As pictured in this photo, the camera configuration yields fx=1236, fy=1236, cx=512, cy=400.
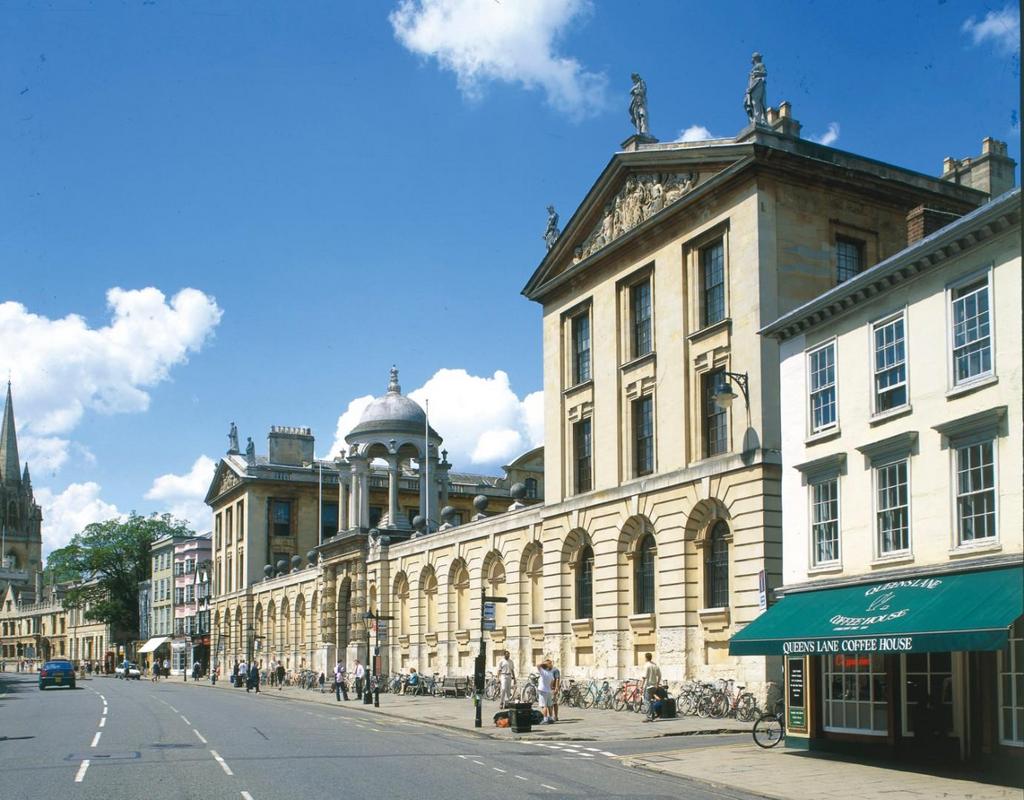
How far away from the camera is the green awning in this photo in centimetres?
1769

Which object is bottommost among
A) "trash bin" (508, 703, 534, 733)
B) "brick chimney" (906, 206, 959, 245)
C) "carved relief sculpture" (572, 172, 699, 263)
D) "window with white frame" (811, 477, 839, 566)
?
"trash bin" (508, 703, 534, 733)

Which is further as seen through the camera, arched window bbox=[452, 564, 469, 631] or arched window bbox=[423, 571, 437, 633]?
arched window bbox=[423, 571, 437, 633]

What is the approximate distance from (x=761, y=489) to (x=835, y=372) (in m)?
7.42

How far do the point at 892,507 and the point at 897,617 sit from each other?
8.57ft

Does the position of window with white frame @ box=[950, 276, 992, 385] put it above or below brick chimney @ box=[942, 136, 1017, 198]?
below

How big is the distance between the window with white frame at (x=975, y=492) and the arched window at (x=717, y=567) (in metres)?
12.8

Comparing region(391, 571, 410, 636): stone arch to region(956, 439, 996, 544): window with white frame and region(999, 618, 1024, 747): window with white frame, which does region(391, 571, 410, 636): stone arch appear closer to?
region(956, 439, 996, 544): window with white frame

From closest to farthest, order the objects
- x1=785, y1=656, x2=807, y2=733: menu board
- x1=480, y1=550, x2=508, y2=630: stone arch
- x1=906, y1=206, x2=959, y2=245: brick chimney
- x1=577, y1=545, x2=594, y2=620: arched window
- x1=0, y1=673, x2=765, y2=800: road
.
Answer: x1=0, y1=673, x2=765, y2=800: road < x1=785, y1=656, x2=807, y2=733: menu board < x1=906, y1=206, x2=959, y2=245: brick chimney < x1=577, y1=545, x2=594, y2=620: arched window < x1=480, y1=550, x2=508, y2=630: stone arch

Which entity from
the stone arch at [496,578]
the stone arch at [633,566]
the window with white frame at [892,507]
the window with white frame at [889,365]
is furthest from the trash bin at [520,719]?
the stone arch at [496,578]

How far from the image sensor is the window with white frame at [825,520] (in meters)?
23.4

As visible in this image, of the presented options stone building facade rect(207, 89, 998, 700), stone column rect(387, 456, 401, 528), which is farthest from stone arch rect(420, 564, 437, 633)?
stone column rect(387, 456, 401, 528)

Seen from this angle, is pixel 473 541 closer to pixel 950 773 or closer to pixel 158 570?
pixel 950 773

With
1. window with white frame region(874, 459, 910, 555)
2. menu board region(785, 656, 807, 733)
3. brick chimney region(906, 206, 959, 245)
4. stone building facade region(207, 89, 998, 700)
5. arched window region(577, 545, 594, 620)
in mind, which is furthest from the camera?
arched window region(577, 545, 594, 620)

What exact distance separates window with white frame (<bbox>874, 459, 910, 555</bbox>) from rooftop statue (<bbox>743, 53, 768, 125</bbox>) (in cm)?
1391
